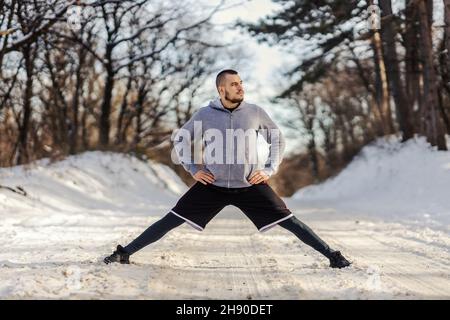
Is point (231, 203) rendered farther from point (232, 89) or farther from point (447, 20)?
point (447, 20)

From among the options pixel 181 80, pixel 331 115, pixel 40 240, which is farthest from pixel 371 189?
pixel 331 115

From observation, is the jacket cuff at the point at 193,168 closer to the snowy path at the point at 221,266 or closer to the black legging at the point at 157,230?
the black legging at the point at 157,230

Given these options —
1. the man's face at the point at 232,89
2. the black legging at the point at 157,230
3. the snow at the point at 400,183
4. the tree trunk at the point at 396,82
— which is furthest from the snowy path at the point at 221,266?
the tree trunk at the point at 396,82

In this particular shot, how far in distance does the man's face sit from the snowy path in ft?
4.81

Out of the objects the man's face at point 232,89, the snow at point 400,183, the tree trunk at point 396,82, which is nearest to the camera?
the man's face at point 232,89

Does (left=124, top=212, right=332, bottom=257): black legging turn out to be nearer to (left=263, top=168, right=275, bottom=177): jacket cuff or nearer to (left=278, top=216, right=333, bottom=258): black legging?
(left=278, top=216, right=333, bottom=258): black legging

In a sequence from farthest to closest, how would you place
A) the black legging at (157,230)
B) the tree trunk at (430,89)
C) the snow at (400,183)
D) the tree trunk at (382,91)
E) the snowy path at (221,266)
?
1. the tree trunk at (382,91)
2. the tree trunk at (430,89)
3. the snow at (400,183)
4. the black legging at (157,230)
5. the snowy path at (221,266)

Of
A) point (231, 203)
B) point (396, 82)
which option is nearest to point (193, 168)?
point (231, 203)

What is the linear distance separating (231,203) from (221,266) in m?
0.78

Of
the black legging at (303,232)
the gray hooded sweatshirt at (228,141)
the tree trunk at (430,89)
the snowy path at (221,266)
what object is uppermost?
the tree trunk at (430,89)

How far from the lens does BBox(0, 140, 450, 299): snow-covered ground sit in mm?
4363

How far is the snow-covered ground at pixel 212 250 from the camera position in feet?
14.3

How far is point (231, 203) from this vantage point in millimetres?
5137

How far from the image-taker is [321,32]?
19.6 metres
